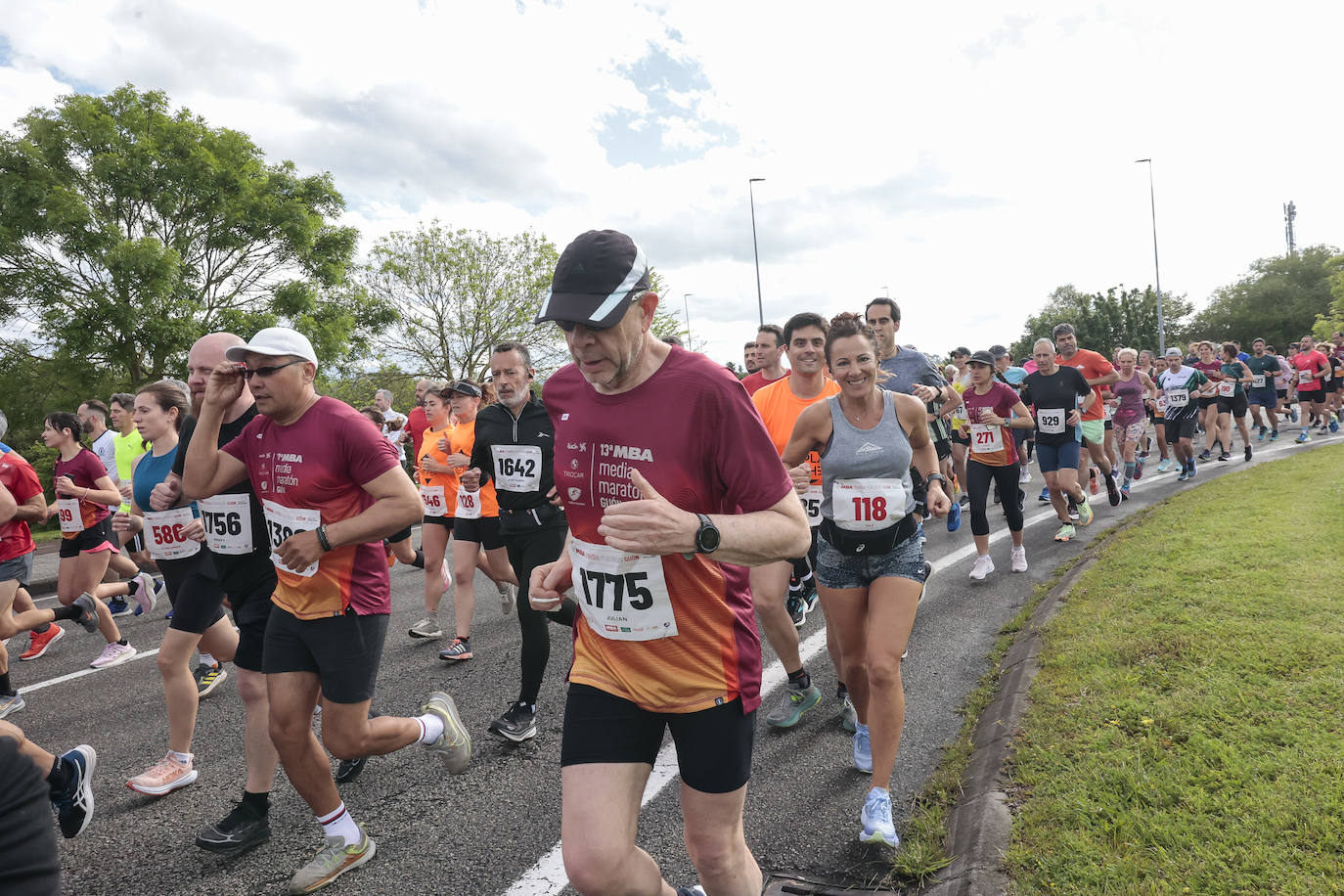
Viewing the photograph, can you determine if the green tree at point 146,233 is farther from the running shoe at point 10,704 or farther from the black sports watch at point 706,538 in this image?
the black sports watch at point 706,538

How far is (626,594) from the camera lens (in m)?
2.14

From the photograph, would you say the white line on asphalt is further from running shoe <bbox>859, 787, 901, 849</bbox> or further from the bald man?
the bald man

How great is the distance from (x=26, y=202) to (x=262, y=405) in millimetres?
21741

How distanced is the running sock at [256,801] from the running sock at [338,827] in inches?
18.0

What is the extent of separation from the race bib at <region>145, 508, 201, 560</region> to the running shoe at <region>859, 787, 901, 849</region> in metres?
3.72

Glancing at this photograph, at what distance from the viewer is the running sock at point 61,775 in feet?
8.52

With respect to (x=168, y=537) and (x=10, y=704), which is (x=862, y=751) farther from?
(x=10, y=704)

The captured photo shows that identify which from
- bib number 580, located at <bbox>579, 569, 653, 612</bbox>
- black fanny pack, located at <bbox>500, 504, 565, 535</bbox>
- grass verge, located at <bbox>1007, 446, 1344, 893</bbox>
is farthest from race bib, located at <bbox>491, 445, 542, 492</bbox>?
grass verge, located at <bbox>1007, 446, 1344, 893</bbox>

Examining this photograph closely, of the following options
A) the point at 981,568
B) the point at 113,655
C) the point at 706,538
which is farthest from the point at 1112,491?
the point at 113,655

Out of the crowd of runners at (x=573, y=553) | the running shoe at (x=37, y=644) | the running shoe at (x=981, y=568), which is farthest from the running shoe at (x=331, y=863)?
the running shoe at (x=981, y=568)

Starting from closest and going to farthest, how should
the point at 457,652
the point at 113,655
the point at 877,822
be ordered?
1. the point at 877,822
2. the point at 457,652
3. the point at 113,655

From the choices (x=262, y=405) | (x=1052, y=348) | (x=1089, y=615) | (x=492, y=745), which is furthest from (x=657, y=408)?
(x=1052, y=348)

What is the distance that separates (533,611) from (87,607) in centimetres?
460

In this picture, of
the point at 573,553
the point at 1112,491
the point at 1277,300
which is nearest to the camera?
the point at 573,553
